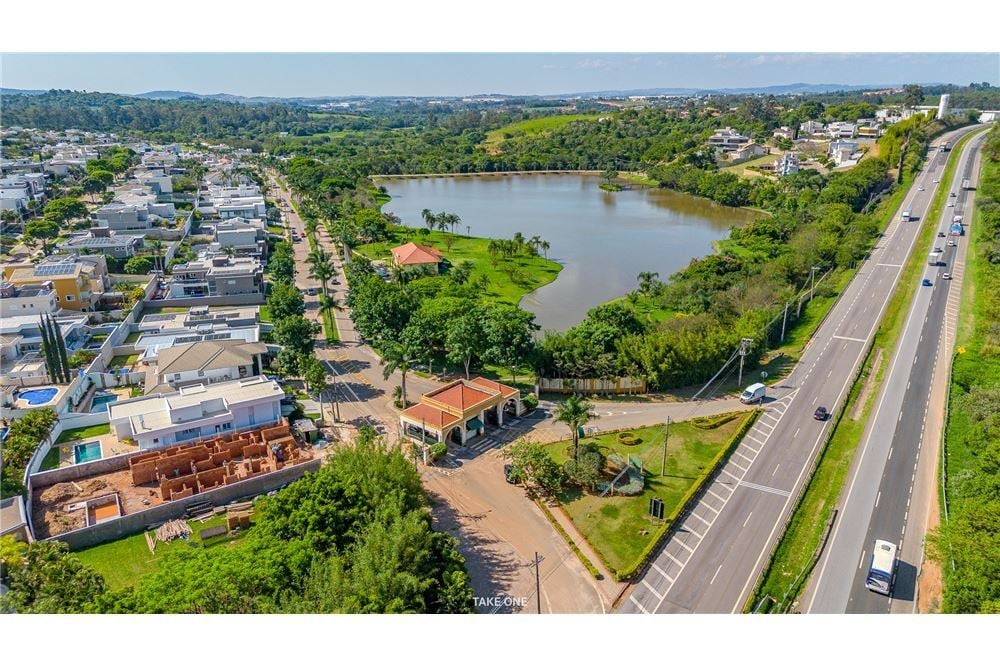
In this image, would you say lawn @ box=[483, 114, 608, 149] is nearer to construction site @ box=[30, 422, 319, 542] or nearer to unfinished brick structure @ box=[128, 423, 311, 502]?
unfinished brick structure @ box=[128, 423, 311, 502]

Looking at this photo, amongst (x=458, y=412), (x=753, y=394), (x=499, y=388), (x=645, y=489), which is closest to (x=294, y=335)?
(x=458, y=412)

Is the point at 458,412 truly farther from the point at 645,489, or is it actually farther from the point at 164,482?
the point at 164,482

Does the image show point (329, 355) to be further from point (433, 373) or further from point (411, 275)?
point (411, 275)

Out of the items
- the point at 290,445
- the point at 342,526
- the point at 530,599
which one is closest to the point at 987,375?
the point at 530,599

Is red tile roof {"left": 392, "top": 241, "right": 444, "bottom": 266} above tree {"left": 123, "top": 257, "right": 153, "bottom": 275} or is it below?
below

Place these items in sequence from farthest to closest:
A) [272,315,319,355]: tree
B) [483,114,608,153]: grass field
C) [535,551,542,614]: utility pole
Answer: [483,114,608,153]: grass field → [272,315,319,355]: tree → [535,551,542,614]: utility pole

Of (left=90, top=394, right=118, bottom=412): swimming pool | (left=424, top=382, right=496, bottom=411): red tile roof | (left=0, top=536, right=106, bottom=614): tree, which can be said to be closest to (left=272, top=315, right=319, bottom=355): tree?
(left=90, top=394, right=118, bottom=412): swimming pool

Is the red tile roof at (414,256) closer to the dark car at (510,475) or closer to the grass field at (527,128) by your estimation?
the dark car at (510,475)

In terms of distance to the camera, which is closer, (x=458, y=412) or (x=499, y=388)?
(x=458, y=412)
